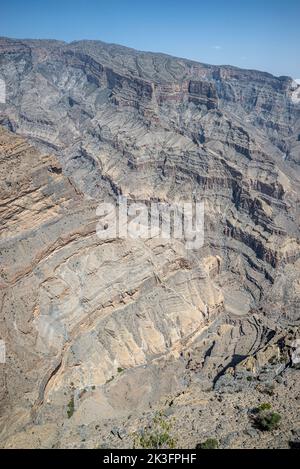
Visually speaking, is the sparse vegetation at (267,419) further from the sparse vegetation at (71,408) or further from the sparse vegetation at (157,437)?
the sparse vegetation at (71,408)

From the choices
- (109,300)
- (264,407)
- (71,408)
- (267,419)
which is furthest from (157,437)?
(109,300)

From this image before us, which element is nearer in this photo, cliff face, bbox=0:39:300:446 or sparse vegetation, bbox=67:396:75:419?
sparse vegetation, bbox=67:396:75:419

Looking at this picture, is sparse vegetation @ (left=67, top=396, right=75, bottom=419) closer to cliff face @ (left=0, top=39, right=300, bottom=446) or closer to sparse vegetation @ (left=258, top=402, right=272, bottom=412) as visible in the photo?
cliff face @ (left=0, top=39, right=300, bottom=446)

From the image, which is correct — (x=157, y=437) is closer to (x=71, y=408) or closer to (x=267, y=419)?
(x=267, y=419)

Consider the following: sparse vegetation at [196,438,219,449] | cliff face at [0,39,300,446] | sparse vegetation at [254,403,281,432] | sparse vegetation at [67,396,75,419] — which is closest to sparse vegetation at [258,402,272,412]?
sparse vegetation at [254,403,281,432]

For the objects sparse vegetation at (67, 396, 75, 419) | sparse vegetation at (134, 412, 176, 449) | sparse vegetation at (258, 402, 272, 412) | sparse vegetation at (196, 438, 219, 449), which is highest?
sparse vegetation at (258, 402, 272, 412)

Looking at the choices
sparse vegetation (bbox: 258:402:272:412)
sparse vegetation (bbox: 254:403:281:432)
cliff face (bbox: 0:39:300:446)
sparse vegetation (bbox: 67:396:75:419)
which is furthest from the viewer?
cliff face (bbox: 0:39:300:446)

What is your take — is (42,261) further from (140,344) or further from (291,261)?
(291,261)

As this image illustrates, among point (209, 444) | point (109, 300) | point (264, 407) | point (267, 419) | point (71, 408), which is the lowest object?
point (71, 408)
